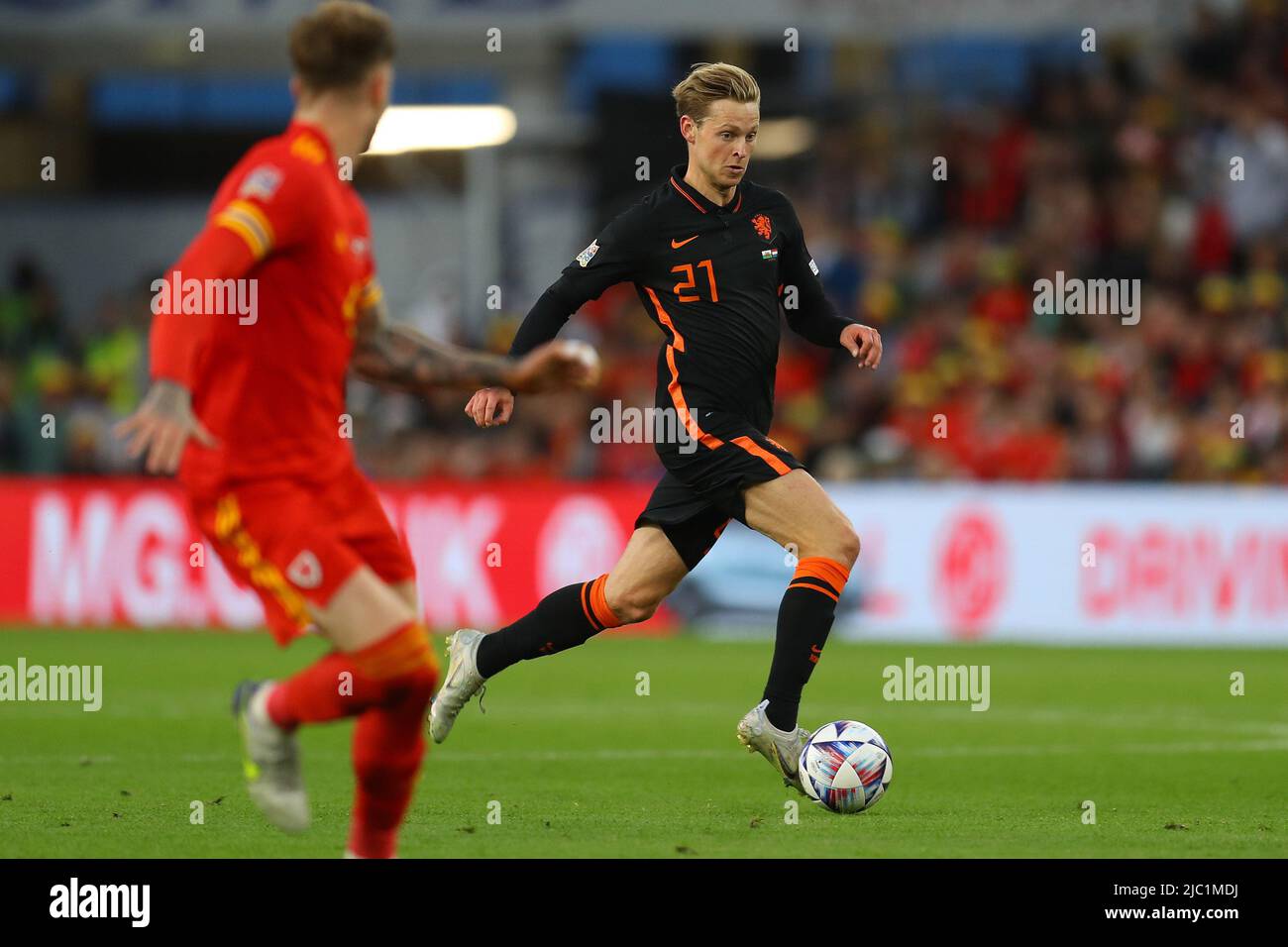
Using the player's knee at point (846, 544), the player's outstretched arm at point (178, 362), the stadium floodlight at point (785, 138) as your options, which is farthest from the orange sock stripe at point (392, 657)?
the stadium floodlight at point (785, 138)

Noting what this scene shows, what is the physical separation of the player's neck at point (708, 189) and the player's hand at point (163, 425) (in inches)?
132

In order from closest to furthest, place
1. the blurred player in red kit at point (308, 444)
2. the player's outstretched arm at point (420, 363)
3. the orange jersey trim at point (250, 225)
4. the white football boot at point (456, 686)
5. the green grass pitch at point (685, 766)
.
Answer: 1. the orange jersey trim at point (250, 225)
2. the blurred player in red kit at point (308, 444)
3. the player's outstretched arm at point (420, 363)
4. the green grass pitch at point (685, 766)
5. the white football boot at point (456, 686)

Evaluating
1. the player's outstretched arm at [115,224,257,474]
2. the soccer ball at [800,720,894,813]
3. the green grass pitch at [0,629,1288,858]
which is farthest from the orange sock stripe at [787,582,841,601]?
the player's outstretched arm at [115,224,257,474]

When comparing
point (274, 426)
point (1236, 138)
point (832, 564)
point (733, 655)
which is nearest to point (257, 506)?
point (274, 426)

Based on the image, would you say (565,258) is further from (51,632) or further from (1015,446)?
(51,632)

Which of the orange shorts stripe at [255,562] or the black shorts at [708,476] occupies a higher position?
the black shorts at [708,476]

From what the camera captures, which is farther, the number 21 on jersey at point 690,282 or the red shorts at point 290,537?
the number 21 on jersey at point 690,282

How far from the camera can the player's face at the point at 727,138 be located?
7.52 m

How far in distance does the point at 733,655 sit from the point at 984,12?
9668mm

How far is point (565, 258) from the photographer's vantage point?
23.5 metres

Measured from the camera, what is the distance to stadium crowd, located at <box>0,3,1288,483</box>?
60.0 feet

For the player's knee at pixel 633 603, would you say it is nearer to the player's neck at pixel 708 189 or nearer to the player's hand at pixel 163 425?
the player's neck at pixel 708 189

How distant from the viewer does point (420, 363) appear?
18.0ft

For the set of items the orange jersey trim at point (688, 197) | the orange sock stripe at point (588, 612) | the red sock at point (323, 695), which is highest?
the orange jersey trim at point (688, 197)
